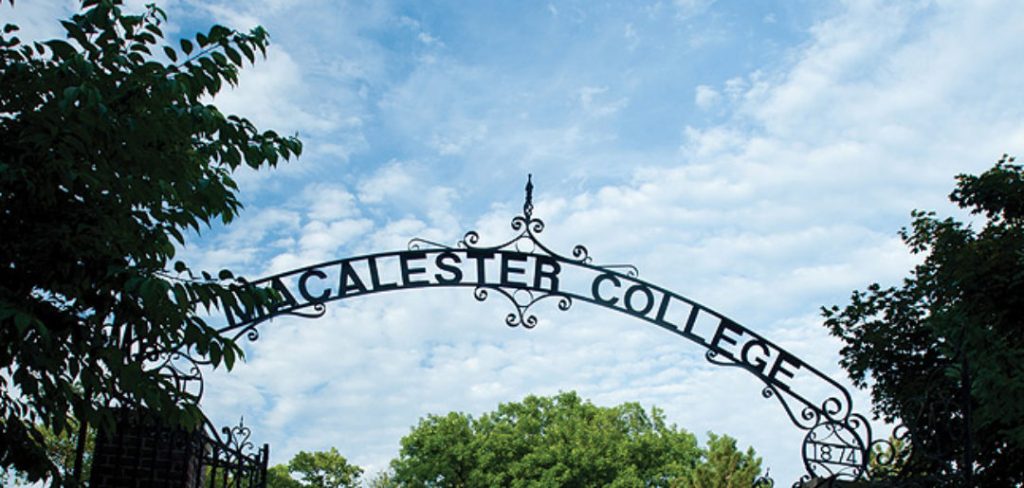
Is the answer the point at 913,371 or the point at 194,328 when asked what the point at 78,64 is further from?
the point at 913,371

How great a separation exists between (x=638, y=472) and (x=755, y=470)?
26.1 feet

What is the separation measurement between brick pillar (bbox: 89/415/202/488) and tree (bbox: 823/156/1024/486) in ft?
36.7

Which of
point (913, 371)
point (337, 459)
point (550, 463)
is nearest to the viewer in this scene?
point (913, 371)

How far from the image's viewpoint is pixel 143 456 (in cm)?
667

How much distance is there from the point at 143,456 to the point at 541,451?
1078 inches

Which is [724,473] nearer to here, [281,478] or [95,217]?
[281,478]

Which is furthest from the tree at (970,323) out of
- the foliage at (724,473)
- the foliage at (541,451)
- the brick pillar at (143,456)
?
the foliage at (541,451)

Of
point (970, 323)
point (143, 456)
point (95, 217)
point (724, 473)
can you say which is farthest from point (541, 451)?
point (95, 217)

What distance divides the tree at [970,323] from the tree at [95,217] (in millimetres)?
11937

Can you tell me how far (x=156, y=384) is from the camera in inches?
197

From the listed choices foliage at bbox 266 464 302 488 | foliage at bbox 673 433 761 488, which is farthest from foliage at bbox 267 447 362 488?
foliage at bbox 673 433 761 488

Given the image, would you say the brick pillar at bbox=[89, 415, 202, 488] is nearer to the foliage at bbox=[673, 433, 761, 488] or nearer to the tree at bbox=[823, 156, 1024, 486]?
the tree at bbox=[823, 156, 1024, 486]

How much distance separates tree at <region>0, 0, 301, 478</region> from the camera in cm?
478

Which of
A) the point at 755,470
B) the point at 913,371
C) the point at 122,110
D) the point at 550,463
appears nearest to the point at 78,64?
the point at 122,110
